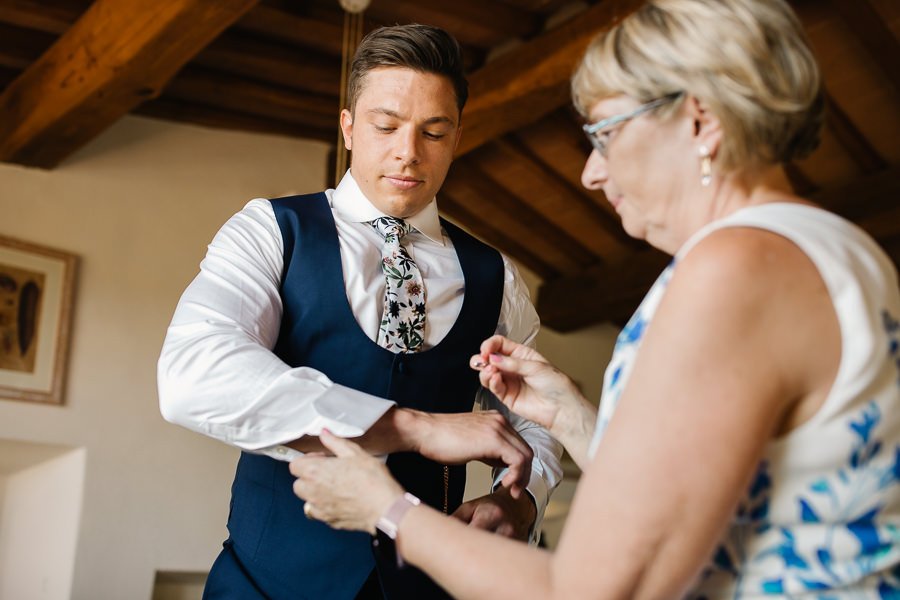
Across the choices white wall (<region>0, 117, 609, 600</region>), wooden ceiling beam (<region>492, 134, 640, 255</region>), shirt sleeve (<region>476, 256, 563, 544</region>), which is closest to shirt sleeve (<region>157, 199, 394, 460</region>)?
shirt sleeve (<region>476, 256, 563, 544</region>)

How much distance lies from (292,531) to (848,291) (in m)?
1.00

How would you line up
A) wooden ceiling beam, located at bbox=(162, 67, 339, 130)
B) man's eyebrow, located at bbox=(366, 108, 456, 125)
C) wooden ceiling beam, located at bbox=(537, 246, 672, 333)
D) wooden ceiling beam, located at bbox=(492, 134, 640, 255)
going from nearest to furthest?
man's eyebrow, located at bbox=(366, 108, 456, 125), wooden ceiling beam, located at bbox=(162, 67, 339, 130), wooden ceiling beam, located at bbox=(492, 134, 640, 255), wooden ceiling beam, located at bbox=(537, 246, 672, 333)

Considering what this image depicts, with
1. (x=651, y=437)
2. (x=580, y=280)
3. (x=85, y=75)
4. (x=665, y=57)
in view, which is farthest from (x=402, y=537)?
(x=580, y=280)

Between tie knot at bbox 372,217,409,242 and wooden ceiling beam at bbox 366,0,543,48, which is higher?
wooden ceiling beam at bbox 366,0,543,48

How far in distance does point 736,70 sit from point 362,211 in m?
1.01

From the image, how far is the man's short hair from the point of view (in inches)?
74.4

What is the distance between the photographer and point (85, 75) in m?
4.11

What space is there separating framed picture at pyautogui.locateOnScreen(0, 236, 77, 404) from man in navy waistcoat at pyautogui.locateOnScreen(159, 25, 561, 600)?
10.6 feet

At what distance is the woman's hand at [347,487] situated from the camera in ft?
3.72

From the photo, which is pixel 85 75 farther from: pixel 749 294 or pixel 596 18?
pixel 749 294

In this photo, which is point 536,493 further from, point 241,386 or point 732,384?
point 732,384

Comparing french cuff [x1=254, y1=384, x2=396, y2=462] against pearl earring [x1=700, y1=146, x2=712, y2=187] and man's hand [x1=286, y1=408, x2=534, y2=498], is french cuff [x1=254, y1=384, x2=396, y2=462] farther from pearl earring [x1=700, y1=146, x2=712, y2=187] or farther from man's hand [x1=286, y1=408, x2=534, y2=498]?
pearl earring [x1=700, y1=146, x2=712, y2=187]

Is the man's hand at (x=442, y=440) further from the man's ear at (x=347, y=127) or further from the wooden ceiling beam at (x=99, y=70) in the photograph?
the wooden ceiling beam at (x=99, y=70)

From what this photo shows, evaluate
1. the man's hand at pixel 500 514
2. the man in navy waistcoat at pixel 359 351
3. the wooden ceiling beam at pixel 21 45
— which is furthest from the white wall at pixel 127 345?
the man's hand at pixel 500 514
